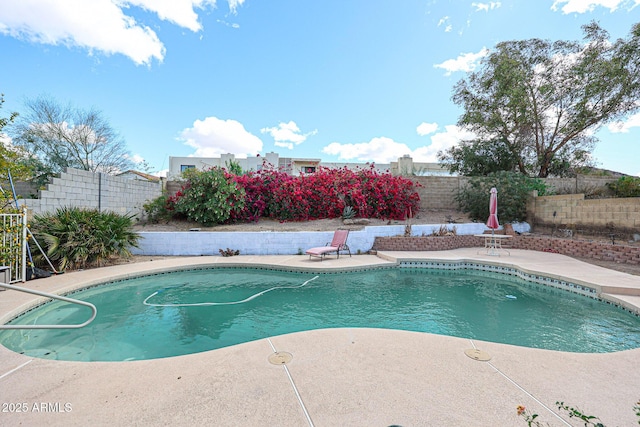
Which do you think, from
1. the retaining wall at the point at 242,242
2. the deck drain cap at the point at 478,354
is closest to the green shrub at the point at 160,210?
the retaining wall at the point at 242,242

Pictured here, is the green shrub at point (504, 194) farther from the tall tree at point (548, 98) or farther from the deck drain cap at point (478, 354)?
the deck drain cap at point (478, 354)

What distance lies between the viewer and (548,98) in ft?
42.2

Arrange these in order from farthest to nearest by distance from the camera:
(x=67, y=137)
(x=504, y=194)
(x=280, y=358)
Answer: (x=67, y=137) → (x=504, y=194) → (x=280, y=358)

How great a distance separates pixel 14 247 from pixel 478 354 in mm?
7734

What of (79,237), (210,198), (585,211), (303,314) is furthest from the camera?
(210,198)

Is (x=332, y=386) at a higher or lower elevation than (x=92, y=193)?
lower

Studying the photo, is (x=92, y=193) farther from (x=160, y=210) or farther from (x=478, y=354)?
(x=478, y=354)

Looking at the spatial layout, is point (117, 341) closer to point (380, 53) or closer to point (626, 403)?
point (626, 403)

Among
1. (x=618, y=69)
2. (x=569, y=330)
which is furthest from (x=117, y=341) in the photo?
(x=618, y=69)

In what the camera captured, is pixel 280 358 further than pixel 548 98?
No

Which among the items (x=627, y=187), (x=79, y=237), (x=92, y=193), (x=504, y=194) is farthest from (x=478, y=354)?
(x=627, y=187)

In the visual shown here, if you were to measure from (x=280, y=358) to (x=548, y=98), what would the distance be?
1604cm

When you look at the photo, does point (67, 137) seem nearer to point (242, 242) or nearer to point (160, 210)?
point (160, 210)

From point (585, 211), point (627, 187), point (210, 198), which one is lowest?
point (585, 211)
